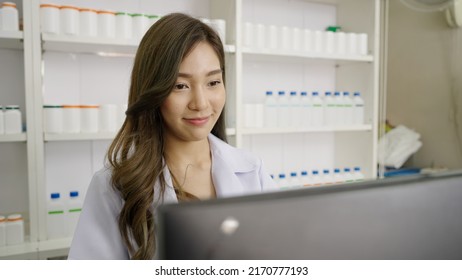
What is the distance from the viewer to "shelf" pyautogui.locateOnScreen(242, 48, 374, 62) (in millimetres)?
2215

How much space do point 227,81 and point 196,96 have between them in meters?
1.18

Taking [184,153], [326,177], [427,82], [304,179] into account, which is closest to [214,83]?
[184,153]

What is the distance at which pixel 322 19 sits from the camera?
280 centimetres

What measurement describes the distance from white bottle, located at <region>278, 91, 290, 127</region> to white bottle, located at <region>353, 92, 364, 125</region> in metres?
0.53

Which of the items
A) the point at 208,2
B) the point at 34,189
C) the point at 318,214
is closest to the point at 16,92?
the point at 34,189

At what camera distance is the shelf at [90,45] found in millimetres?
1800

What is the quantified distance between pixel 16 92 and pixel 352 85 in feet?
6.69

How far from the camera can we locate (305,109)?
96.2 inches

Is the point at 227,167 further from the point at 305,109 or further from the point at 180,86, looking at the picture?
the point at 305,109

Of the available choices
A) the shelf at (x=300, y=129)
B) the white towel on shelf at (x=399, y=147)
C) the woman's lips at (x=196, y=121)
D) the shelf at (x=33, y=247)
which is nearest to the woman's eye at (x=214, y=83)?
the woman's lips at (x=196, y=121)

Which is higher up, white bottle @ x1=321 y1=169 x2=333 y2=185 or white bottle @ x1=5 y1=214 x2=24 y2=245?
white bottle @ x1=321 y1=169 x2=333 y2=185

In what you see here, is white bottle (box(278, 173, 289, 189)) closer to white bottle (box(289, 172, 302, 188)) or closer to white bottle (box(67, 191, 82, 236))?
white bottle (box(289, 172, 302, 188))

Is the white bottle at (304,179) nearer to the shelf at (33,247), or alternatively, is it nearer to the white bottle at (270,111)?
the white bottle at (270,111)

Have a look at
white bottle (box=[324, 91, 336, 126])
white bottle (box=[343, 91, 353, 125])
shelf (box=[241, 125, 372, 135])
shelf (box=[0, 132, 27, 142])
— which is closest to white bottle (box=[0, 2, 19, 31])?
shelf (box=[0, 132, 27, 142])
